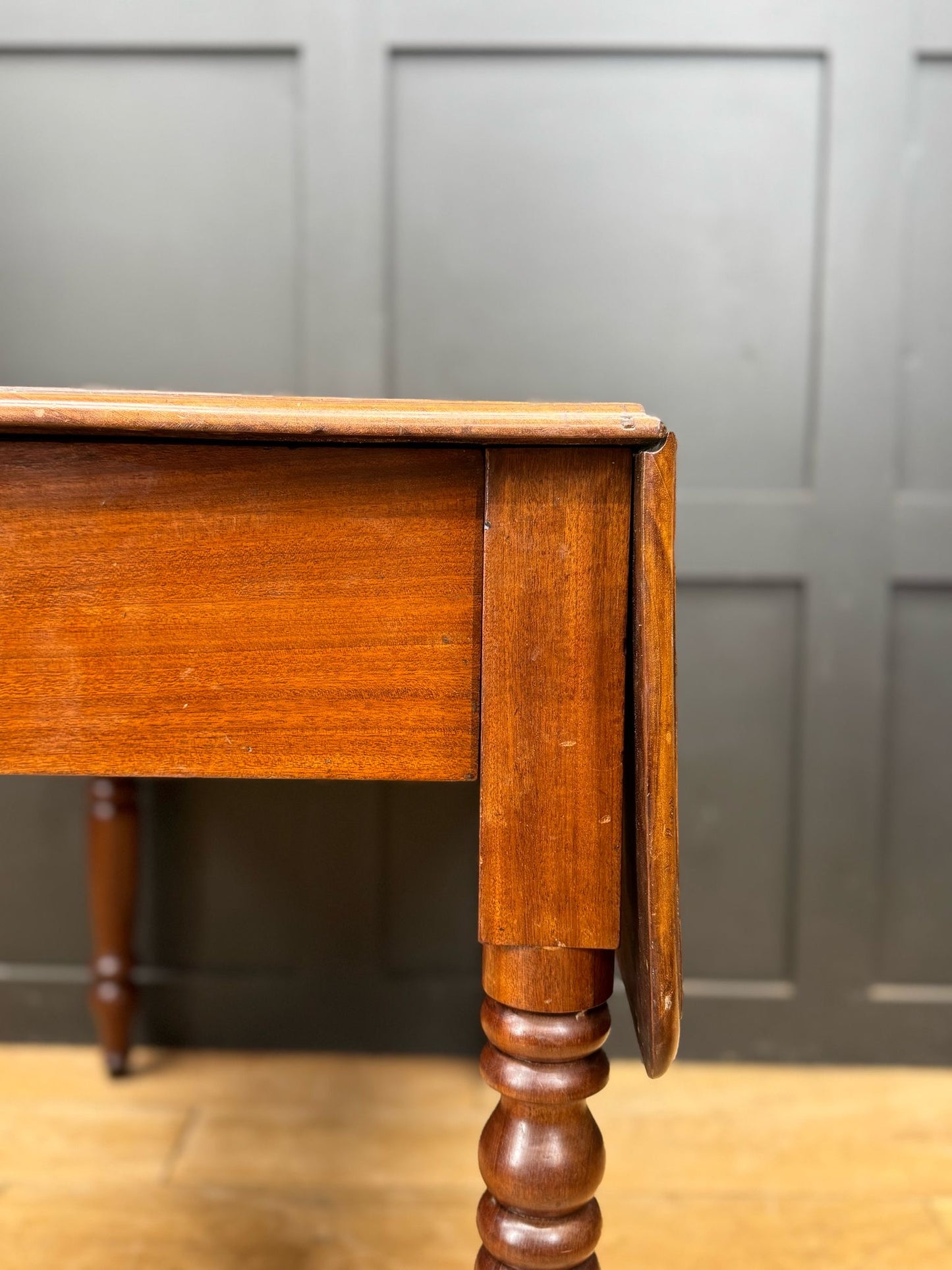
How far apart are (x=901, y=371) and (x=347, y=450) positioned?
3.65ft

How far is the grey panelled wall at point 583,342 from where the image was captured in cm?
141

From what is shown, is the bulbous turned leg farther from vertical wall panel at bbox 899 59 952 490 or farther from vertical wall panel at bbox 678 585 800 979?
vertical wall panel at bbox 899 59 952 490

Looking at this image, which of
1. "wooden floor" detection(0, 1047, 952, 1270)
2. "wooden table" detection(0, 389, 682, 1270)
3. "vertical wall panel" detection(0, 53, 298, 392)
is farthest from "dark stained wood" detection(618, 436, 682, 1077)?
"vertical wall panel" detection(0, 53, 298, 392)

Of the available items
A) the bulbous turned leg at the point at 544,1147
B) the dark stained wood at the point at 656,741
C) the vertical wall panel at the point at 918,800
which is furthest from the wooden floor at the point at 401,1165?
the dark stained wood at the point at 656,741

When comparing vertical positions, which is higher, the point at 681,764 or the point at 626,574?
the point at 626,574

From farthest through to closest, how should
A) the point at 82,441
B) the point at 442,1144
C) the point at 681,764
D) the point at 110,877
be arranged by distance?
the point at 681,764, the point at 110,877, the point at 442,1144, the point at 82,441

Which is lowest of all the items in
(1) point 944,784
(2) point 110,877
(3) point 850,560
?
(2) point 110,877

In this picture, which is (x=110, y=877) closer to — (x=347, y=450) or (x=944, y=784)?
(x=347, y=450)

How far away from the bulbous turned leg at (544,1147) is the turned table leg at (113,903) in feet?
2.80

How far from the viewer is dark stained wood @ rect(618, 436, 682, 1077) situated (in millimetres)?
588

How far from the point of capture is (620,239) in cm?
143

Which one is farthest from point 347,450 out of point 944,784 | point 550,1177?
point 944,784

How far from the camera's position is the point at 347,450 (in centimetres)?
60

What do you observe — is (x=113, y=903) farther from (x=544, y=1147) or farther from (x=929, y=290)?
(x=929, y=290)
